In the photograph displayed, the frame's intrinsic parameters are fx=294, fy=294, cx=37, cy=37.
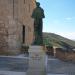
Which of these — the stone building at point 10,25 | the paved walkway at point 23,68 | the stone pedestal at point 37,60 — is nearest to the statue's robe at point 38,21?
the stone pedestal at point 37,60

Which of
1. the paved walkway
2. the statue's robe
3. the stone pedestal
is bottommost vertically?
the paved walkway

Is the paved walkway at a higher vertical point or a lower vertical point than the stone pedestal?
lower

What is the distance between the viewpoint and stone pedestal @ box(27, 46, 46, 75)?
46.8 ft

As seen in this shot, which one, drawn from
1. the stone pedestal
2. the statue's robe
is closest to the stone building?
the statue's robe

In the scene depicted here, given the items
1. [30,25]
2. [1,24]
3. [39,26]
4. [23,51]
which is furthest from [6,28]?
[39,26]

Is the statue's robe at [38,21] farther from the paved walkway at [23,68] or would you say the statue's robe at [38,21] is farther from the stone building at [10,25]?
the stone building at [10,25]

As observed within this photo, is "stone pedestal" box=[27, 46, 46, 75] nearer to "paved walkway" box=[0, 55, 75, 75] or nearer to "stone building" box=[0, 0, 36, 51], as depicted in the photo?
"paved walkway" box=[0, 55, 75, 75]

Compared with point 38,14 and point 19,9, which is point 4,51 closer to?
point 19,9

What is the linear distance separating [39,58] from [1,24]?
15.1 metres

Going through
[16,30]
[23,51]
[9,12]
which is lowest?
[23,51]

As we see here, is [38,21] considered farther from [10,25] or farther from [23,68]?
[10,25]

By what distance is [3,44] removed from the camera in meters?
28.5

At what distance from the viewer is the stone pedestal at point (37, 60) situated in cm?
1427

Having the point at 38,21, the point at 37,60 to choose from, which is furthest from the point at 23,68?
the point at 37,60
